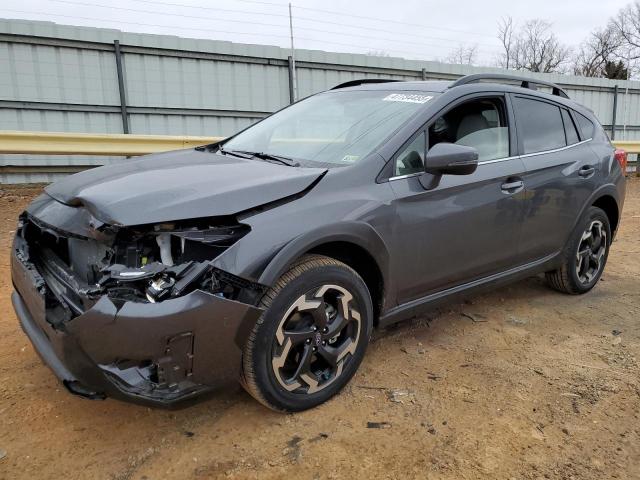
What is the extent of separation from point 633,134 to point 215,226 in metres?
17.7

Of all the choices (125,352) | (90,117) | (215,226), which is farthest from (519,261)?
(90,117)

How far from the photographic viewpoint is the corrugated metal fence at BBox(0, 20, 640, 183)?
848 cm

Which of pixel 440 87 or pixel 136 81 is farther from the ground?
pixel 136 81

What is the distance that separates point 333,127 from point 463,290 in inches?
52.9

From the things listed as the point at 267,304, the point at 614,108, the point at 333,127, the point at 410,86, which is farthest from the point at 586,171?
the point at 614,108

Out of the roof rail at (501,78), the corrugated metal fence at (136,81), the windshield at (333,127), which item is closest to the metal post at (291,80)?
the corrugated metal fence at (136,81)

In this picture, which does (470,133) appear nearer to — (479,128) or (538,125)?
(479,128)

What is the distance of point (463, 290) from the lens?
10.9 ft

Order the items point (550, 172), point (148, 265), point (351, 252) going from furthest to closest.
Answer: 1. point (550, 172)
2. point (351, 252)
3. point (148, 265)

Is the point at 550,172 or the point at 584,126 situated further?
the point at 584,126

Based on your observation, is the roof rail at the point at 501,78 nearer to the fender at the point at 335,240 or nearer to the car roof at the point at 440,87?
the car roof at the point at 440,87

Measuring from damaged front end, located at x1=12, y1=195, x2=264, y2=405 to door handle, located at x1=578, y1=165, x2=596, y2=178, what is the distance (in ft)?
9.83

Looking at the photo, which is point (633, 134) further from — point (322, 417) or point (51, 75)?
point (322, 417)

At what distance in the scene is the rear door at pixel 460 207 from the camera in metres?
2.90
